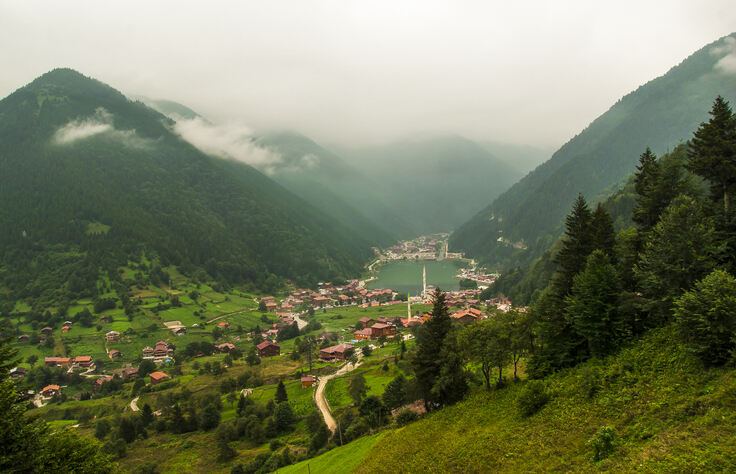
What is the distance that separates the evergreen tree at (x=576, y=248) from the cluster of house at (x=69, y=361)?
3787 inches

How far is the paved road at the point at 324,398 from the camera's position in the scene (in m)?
45.7

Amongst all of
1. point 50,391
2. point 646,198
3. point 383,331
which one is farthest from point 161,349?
point 646,198

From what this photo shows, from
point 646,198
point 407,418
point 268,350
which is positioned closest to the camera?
point 646,198

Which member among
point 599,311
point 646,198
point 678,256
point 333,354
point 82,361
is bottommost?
point 333,354

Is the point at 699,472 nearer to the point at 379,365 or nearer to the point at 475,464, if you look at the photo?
the point at 475,464

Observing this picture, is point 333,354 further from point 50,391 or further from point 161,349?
point 50,391

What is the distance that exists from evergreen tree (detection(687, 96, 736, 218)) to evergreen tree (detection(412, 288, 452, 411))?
821 inches

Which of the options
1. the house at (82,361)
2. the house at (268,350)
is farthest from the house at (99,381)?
the house at (268,350)

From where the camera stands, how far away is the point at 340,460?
99.7 feet

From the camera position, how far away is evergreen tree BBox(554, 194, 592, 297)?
29422 millimetres

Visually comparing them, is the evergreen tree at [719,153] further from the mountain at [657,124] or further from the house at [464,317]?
the mountain at [657,124]

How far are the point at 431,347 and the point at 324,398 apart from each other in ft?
103

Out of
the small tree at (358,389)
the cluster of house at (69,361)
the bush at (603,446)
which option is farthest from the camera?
the cluster of house at (69,361)

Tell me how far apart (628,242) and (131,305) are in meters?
120
